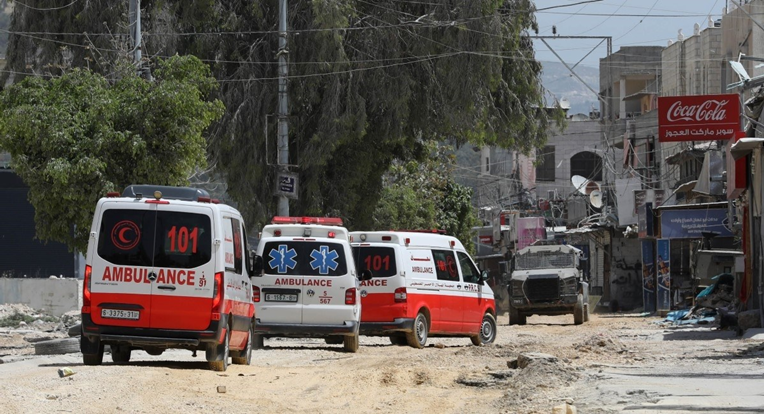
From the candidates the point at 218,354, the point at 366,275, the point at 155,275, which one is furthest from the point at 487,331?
the point at 155,275

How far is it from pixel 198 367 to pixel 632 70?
199 feet

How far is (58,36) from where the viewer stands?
34.2 meters

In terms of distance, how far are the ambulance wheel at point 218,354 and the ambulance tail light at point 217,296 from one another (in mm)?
402

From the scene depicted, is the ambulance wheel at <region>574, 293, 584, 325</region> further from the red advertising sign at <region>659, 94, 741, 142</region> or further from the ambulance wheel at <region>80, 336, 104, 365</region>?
the ambulance wheel at <region>80, 336, 104, 365</region>

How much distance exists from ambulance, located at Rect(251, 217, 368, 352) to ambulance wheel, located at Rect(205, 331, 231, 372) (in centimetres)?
463

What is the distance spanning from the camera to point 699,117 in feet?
98.6

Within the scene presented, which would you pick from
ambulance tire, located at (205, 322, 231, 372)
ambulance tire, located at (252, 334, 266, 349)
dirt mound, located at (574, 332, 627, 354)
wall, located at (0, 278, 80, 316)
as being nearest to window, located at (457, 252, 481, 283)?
dirt mound, located at (574, 332, 627, 354)

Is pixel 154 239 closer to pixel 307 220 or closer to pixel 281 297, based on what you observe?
pixel 281 297

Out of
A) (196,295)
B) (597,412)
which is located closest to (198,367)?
(196,295)

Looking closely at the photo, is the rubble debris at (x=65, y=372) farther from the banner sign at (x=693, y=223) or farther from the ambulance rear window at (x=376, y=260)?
the banner sign at (x=693, y=223)

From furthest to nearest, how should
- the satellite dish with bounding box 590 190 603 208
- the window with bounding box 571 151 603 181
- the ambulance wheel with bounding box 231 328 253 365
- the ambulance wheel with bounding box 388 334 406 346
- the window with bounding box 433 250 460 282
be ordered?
1. the window with bounding box 571 151 603 181
2. the satellite dish with bounding box 590 190 603 208
3. the window with bounding box 433 250 460 282
4. the ambulance wheel with bounding box 388 334 406 346
5. the ambulance wheel with bounding box 231 328 253 365

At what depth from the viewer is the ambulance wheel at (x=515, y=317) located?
37281 mm

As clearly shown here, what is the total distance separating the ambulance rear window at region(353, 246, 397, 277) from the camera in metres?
22.6

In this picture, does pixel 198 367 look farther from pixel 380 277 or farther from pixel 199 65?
pixel 199 65
